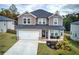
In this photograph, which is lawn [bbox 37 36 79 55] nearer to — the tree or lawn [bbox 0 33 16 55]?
lawn [bbox 0 33 16 55]

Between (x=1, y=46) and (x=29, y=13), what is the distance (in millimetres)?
509

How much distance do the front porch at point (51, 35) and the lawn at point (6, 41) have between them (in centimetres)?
35

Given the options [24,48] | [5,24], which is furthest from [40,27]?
[5,24]

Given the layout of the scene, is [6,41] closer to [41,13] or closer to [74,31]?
[41,13]

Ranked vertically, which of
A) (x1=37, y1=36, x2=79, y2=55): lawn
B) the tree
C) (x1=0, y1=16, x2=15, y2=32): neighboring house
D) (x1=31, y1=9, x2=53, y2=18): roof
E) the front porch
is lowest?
(x1=37, y1=36, x2=79, y2=55): lawn

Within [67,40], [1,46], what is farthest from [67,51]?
[1,46]

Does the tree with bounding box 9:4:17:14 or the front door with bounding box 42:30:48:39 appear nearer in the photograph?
the tree with bounding box 9:4:17:14

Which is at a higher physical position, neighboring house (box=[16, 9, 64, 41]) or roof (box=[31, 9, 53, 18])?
roof (box=[31, 9, 53, 18])

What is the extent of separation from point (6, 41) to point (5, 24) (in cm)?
20

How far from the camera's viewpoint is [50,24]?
3023 millimetres

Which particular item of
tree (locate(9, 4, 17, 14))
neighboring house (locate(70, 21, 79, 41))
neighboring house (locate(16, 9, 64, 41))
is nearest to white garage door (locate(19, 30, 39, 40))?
neighboring house (locate(16, 9, 64, 41))

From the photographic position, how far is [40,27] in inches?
119

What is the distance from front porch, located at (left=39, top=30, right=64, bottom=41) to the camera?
9.86 feet

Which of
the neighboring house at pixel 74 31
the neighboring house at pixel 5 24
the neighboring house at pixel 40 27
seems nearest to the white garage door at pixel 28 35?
the neighboring house at pixel 40 27
